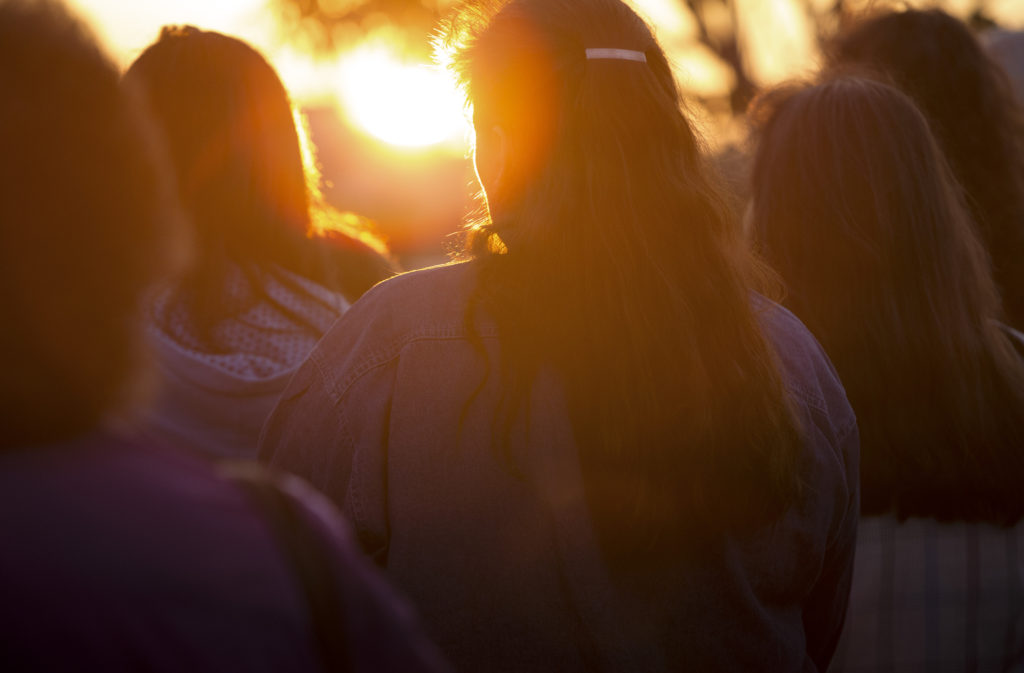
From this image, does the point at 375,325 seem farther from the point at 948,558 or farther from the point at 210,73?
the point at 948,558

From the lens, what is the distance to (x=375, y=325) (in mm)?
1749

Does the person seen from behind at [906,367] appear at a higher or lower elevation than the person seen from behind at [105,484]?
lower

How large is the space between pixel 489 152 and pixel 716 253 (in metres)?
0.45

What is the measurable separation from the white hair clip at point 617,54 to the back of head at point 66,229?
36.5 inches

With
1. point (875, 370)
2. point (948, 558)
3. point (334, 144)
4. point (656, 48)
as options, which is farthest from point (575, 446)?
point (334, 144)

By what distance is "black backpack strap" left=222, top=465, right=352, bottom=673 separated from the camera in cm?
83

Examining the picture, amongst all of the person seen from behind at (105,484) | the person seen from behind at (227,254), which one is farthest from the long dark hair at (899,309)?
the person seen from behind at (105,484)

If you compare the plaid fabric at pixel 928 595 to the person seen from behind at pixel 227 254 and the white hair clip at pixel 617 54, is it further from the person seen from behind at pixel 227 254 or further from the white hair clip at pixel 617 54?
the person seen from behind at pixel 227 254

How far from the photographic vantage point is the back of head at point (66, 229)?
0.81 meters

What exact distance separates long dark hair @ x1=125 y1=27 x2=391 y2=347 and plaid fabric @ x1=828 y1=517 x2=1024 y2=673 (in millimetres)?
1584

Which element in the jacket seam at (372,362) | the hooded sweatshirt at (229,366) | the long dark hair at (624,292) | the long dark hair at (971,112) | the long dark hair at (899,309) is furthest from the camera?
the long dark hair at (971,112)

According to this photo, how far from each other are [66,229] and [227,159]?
157cm

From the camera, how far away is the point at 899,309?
2.14 m

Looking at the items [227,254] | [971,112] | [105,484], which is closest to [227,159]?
[227,254]
